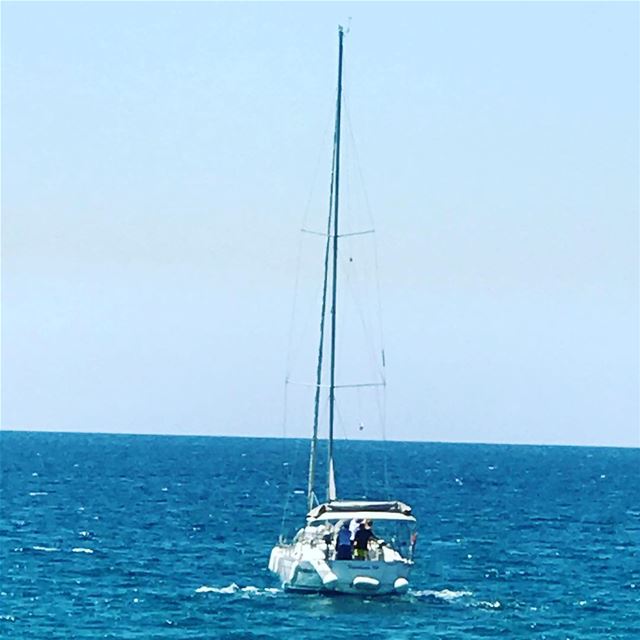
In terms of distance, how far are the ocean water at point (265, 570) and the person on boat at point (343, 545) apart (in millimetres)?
1445

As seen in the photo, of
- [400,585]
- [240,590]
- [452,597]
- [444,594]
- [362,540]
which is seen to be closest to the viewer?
[400,585]

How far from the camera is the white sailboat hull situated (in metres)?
59.2

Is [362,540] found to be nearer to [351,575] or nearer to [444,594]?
[351,575]

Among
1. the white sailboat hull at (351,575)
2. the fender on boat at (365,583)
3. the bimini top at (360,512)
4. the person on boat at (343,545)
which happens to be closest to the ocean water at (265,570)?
the white sailboat hull at (351,575)

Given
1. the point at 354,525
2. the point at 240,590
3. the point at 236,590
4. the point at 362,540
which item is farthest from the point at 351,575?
the point at 236,590

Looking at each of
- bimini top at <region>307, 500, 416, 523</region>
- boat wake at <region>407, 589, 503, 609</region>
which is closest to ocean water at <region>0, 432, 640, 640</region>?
boat wake at <region>407, 589, 503, 609</region>

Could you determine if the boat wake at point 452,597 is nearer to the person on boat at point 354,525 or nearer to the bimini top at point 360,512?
the bimini top at point 360,512

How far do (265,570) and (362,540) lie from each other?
1081 cm

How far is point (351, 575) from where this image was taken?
195ft

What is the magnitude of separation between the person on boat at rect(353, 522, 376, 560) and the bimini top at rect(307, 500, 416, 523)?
0.50 meters

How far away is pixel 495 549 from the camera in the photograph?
84875 mm

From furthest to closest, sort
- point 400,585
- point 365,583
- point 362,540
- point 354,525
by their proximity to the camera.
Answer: point 354,525, point 362,540, point 400,585, point 365,583

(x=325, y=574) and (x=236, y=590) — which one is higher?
(x=325, y=574)

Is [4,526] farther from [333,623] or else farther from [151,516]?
[333,623]
